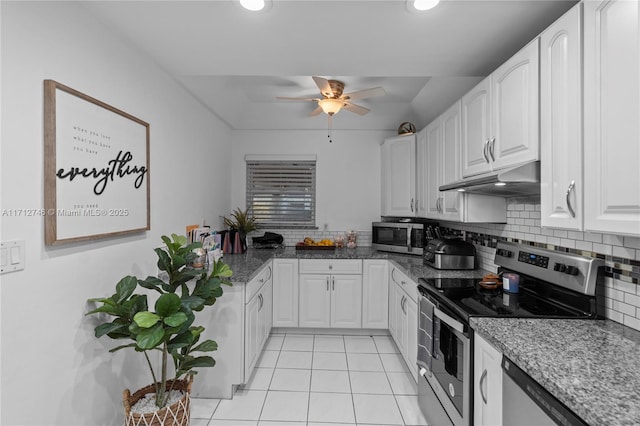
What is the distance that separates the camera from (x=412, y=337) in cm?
244

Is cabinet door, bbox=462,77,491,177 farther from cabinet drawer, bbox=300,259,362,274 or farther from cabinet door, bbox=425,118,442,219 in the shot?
cabinet drawer, bbox=300,259,362,274

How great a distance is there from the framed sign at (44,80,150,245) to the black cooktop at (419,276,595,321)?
190 cm

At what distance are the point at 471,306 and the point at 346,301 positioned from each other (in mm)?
1887

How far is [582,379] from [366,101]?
3.26 m

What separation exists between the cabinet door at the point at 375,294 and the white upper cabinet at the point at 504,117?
4.85ft

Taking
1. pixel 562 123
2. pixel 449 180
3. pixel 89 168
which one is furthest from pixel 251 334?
pixel 562 123

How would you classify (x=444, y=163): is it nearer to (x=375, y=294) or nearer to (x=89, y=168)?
(x=375, y=294)

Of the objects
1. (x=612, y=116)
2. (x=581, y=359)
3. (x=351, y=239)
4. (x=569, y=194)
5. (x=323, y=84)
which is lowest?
(x=581, y=359)

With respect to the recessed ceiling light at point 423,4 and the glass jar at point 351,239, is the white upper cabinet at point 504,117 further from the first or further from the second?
the glass jar at point 351,239

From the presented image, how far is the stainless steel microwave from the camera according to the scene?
328 cm

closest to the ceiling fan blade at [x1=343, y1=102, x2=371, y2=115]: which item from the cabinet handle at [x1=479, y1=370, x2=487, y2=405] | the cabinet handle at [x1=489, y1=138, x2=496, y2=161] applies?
the cabinet handle at [x1=489, y1=138, x2=496, y2=161]

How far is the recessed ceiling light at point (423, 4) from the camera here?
4.52ft

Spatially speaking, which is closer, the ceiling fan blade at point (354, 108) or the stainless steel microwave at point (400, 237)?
the ceiling fan blade at point (354, 108)

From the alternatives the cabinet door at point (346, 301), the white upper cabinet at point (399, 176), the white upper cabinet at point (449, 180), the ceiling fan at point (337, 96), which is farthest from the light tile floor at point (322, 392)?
the ceiling fan at point (337, 96)
